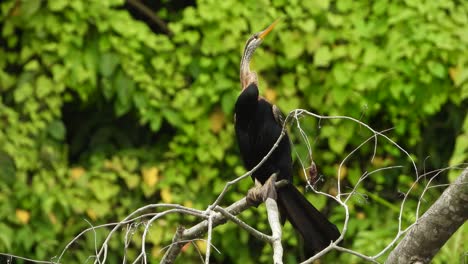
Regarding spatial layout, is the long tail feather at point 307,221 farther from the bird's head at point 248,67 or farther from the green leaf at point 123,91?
the green leaf at point 123,91

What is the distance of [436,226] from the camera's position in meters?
2.28

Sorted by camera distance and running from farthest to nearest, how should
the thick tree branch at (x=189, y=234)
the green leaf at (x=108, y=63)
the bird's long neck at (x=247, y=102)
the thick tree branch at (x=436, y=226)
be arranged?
the green leaf at (x=108, y=63) < the bird's long neck at (x=247, y=102) < the thick tree branch at (x=189, y=234) < the thick tree branch at (x=436, y=226)

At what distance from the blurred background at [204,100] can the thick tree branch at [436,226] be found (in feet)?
6.74

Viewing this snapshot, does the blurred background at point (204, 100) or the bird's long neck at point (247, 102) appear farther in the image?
the blurred background at point (204, 100)

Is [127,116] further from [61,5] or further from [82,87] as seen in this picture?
[61,5]

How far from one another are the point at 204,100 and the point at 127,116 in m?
0.46

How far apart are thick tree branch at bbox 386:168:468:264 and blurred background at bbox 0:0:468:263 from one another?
80.8 inches

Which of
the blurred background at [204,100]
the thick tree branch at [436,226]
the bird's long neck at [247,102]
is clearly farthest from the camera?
the blurred background at [204,100]

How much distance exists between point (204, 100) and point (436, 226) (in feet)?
8.38

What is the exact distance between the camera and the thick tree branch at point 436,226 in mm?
2236

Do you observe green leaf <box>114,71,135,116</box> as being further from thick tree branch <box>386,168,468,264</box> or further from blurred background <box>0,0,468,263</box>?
thick tree branch <box>386,168,468,264</box>

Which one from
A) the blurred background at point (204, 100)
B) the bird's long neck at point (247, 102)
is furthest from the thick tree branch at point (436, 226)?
the blurred background at point (204, 100)

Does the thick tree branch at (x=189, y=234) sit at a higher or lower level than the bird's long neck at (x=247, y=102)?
lower

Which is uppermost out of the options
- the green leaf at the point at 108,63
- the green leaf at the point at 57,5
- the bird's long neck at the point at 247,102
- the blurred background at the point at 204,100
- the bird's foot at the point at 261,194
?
the green leaf at the point at 57,5
